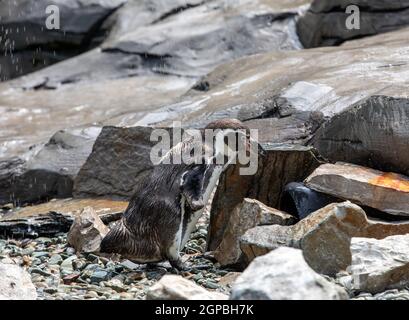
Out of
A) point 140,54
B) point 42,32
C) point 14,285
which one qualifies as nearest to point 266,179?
point 14,285

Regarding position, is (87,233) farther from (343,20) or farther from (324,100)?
(343,20)

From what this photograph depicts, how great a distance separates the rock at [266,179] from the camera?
654 centimetres

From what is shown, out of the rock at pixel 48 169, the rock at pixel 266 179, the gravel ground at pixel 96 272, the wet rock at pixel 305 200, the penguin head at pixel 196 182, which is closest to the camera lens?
the gravel ground at pixel 96 272

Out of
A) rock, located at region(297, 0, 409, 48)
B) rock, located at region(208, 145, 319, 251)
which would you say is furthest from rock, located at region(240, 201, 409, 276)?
rock, located at region(297, 0, 409, 48)

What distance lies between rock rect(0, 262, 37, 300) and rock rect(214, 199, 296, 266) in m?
1.42

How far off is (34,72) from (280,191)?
7902 mm

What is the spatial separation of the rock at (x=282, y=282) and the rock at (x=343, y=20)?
7.64 m

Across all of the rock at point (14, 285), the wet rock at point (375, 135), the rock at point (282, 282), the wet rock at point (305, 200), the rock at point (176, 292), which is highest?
the wet rock at point (375, 135)

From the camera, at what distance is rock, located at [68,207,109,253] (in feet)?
21.1

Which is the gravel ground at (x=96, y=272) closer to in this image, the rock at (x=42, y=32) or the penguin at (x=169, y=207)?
the penguin at (x=169, y=207)

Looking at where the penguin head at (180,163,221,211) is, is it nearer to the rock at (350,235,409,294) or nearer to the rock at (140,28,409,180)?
the rock at (350,235,409,294)

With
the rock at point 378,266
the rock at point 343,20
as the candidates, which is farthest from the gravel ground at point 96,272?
the rock at point 343,20
